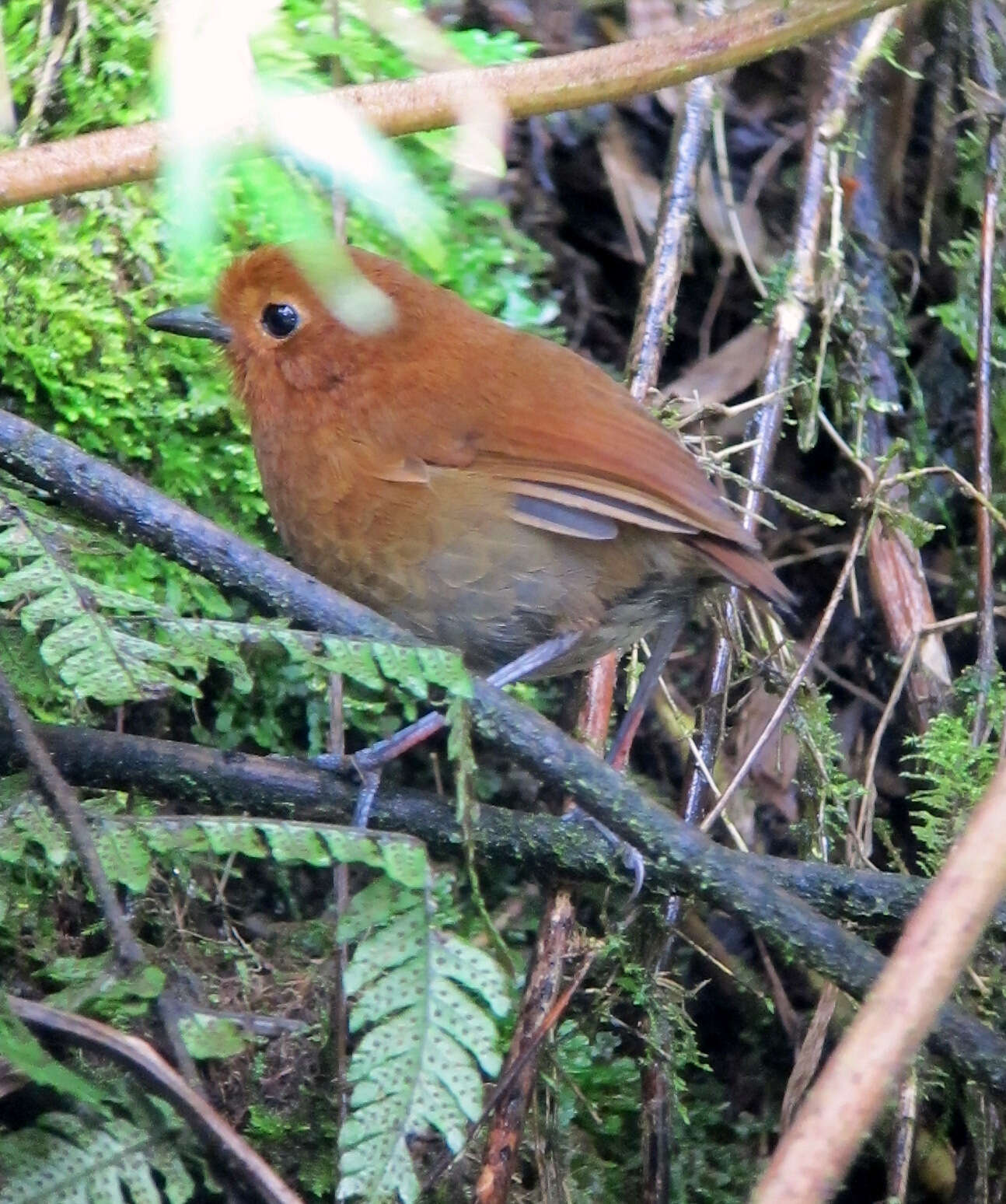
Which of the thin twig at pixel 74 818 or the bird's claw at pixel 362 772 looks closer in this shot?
the thin twig at pixel 74 818

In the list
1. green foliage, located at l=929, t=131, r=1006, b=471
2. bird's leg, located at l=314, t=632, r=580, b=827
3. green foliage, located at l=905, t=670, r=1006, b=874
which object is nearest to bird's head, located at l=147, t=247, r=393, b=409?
bird's leg, located at l=314, t=632, r=580, b=827

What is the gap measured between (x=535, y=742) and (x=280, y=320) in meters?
1.43

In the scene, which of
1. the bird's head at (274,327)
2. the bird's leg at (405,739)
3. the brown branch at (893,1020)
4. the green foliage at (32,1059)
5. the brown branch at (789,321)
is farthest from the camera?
the brown branch at (789,321)

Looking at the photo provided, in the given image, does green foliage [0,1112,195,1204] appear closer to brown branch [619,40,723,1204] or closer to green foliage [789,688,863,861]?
brown branch [619,40,723,1204]

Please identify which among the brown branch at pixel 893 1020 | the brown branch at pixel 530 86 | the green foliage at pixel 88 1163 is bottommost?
the green foliage at pixel 88 1163

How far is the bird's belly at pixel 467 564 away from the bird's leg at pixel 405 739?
0.12ft

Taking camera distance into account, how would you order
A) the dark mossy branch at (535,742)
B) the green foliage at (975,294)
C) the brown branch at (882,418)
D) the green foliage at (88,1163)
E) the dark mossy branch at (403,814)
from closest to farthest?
the green foliage at (88,1163)
the dark mossy branch at (535,742)
the dark mossy branch at (403,814)
the brown branch at (882,418)
the green foliage at (975,294)

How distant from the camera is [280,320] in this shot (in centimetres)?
300

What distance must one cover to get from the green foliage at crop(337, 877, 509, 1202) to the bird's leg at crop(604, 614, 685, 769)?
1062 millimetres

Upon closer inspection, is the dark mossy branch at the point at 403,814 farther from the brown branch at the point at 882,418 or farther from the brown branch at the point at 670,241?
the brown branch at the point at 882,418

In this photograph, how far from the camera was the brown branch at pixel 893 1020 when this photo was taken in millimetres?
1169

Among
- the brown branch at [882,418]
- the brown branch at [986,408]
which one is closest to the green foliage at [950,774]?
the brown branch at [986,408]

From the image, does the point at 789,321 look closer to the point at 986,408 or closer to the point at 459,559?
the point at 986,408

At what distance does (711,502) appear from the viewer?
2.65 m
